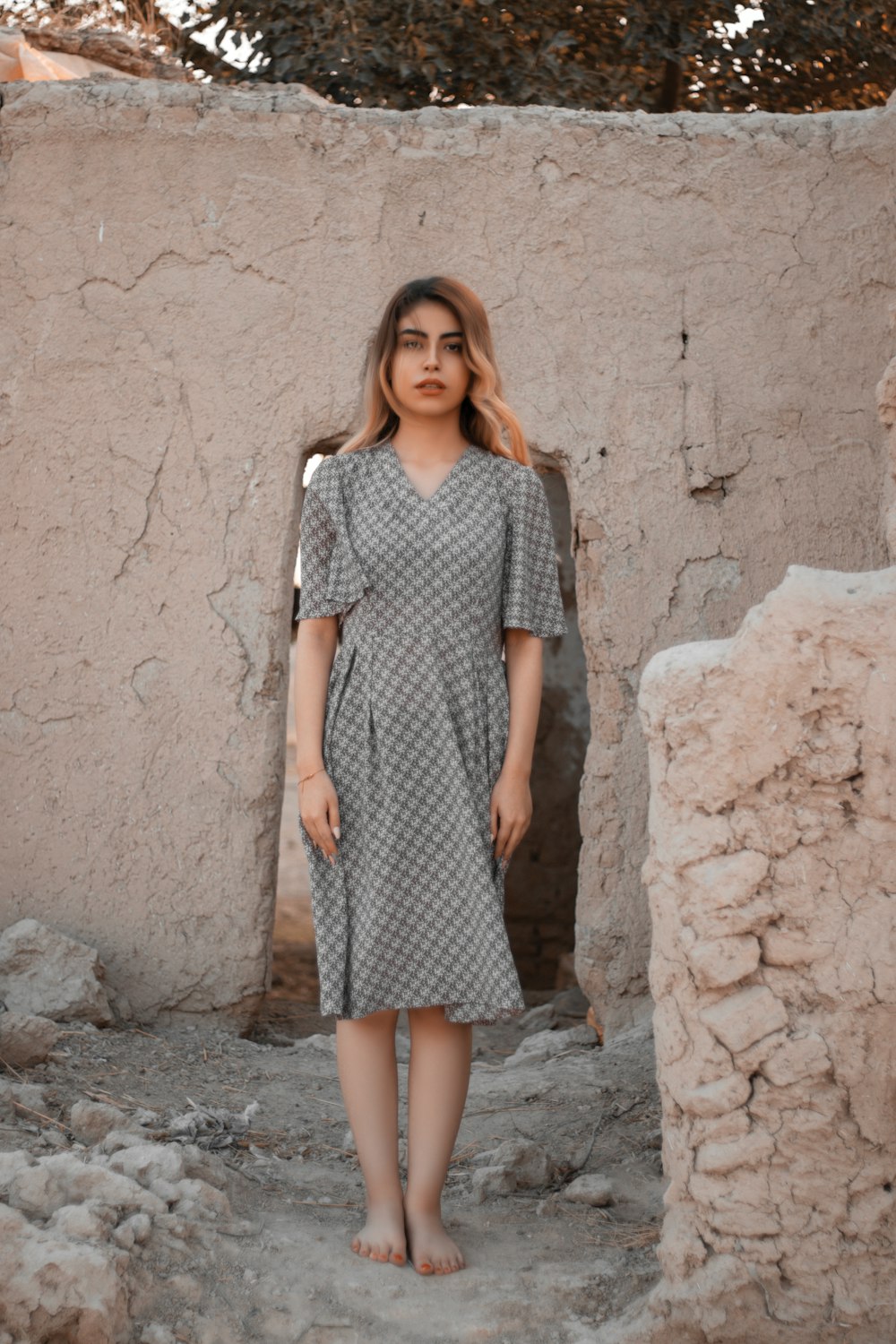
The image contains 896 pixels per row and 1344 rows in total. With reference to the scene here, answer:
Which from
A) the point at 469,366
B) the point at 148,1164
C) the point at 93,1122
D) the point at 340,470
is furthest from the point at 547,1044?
the point at 469,366

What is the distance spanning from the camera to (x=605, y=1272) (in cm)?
237

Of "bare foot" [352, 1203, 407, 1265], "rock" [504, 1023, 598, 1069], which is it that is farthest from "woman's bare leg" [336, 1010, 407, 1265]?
"rock" [504, 1023, 598, 1069]

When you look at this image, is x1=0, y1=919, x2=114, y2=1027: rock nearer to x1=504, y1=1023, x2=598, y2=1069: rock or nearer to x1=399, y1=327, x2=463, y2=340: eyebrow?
x1=504, y1=1023, x2=598, y2=1069: rock

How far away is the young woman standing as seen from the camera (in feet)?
7.97

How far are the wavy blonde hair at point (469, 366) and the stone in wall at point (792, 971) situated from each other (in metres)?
0.73

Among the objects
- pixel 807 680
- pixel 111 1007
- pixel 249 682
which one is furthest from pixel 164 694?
pixel 807 680

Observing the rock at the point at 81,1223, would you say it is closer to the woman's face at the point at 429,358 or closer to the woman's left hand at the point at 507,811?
the woman's left hand at the point at 507,811

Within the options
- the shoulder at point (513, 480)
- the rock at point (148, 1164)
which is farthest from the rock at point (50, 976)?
the shoulder at point (513, 480)

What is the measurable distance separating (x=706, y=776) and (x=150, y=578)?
6.70 ft

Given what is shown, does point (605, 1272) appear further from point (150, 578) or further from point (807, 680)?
point (150, 578)

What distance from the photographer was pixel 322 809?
96.5 inches

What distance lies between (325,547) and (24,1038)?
146 cm

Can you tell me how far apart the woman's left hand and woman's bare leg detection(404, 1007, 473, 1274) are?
0.32 metres

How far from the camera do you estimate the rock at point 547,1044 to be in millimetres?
3820
